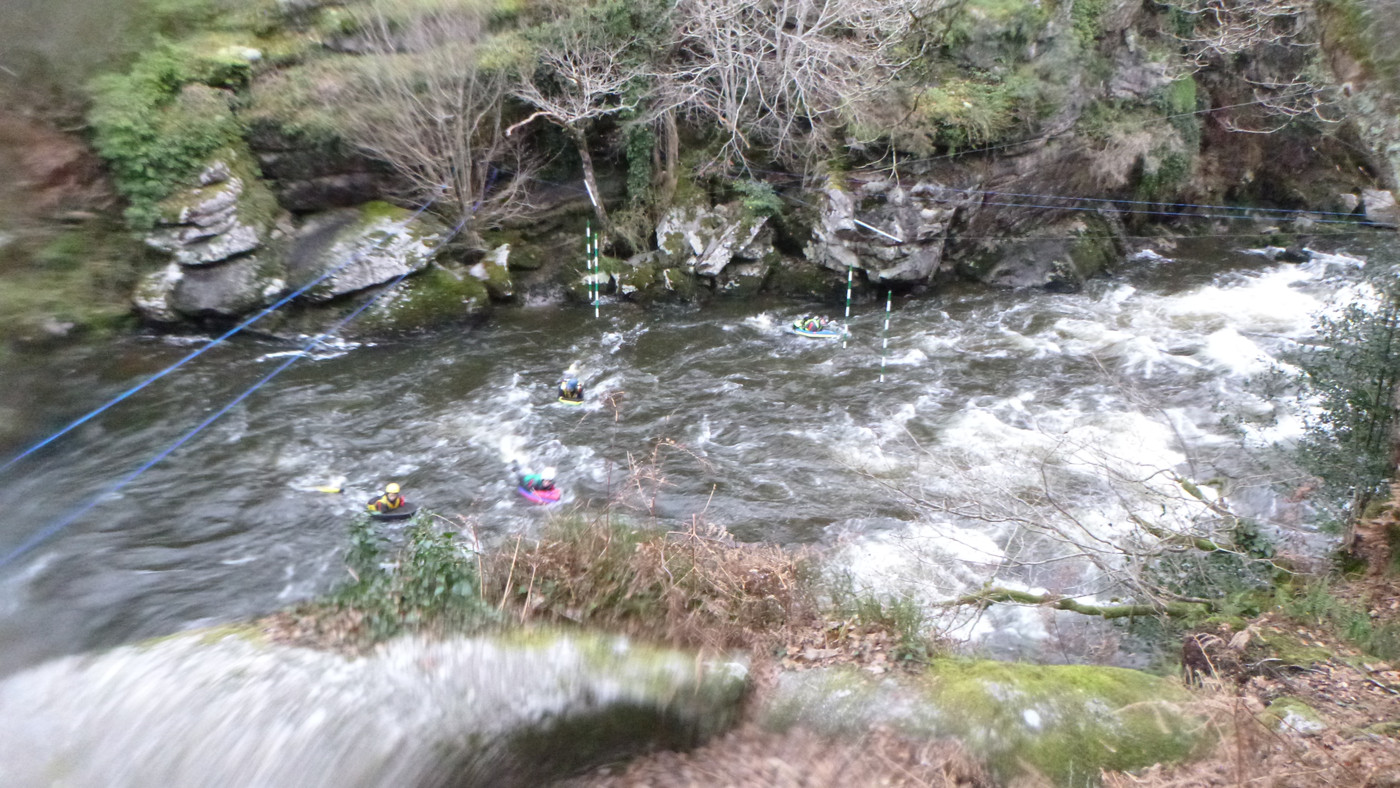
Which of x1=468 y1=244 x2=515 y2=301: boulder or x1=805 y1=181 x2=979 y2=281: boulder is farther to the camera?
x1=468 y1=244 x2=515 y2=301: boulder

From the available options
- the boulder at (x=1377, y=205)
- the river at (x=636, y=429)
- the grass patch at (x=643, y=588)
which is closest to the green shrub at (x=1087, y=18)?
the river at (x=636, y=429)

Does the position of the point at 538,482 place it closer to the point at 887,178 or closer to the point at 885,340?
the point at 885,340

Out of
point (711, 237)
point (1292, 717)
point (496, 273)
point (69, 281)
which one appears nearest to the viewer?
point (1292, 717)

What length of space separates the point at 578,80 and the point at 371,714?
39.5 ft

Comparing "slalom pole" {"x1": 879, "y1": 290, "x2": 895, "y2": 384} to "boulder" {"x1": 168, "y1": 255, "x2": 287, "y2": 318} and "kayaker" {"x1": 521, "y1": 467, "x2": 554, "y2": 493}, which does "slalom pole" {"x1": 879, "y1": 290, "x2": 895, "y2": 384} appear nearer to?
"kayaker" {"x1": 521, "y1": 467, "x2": 554, "y2": 493}

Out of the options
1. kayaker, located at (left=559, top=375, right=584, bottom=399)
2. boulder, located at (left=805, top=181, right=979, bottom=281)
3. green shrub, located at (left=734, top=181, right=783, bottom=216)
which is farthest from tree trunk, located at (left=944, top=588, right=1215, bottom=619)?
green shrub, located at (left=734, top=181, right=783, bottom=216)

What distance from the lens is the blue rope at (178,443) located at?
815 cm

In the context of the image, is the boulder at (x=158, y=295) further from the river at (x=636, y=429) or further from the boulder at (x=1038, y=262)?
the boulder at (x=1038, y=262)

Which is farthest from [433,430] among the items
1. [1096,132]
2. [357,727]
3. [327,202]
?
[1096,132]

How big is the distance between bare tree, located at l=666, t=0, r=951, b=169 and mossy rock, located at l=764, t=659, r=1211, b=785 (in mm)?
10435

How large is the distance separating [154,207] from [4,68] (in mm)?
3846

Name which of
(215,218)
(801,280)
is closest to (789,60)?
(801,280)

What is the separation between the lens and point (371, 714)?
3740 mm

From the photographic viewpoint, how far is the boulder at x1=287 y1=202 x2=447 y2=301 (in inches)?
525
